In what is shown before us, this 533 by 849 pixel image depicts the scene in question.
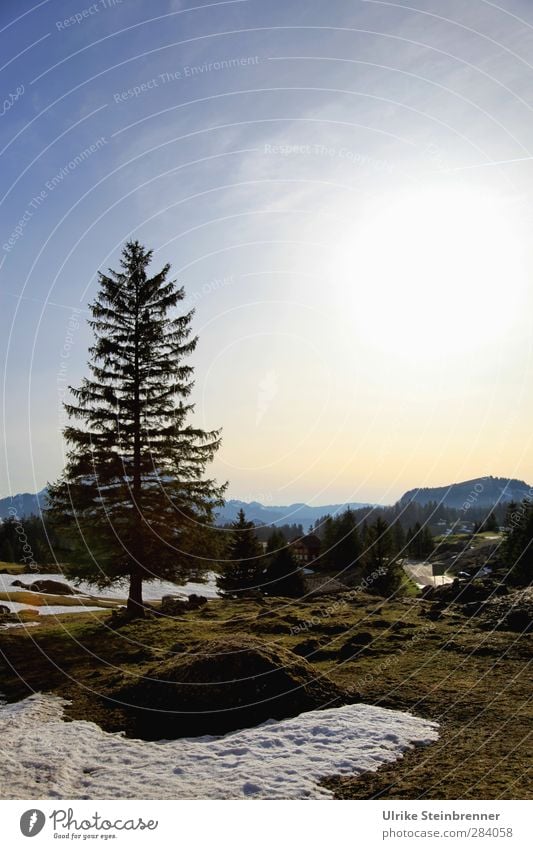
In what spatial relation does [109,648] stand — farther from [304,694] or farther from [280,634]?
A: [304,694]

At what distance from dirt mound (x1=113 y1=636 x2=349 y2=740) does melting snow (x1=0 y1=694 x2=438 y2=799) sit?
47cm

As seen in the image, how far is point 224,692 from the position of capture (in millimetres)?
10547

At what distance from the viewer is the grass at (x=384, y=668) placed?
745cm

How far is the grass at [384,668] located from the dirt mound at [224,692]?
498mm

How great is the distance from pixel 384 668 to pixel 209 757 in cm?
553

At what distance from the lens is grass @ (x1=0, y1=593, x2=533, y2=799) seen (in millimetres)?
7449

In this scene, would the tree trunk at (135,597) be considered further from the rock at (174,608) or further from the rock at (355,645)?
the rock at (355,645)

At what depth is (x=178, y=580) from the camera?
20.3 metres

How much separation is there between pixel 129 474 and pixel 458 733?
14220 mm

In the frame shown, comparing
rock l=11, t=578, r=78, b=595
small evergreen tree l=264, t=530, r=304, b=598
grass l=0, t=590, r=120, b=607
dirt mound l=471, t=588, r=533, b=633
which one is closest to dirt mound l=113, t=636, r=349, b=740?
dirt mound l=471, t=588, r=533, b=633

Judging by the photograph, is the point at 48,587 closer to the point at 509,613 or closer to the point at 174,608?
the point at 174,608
